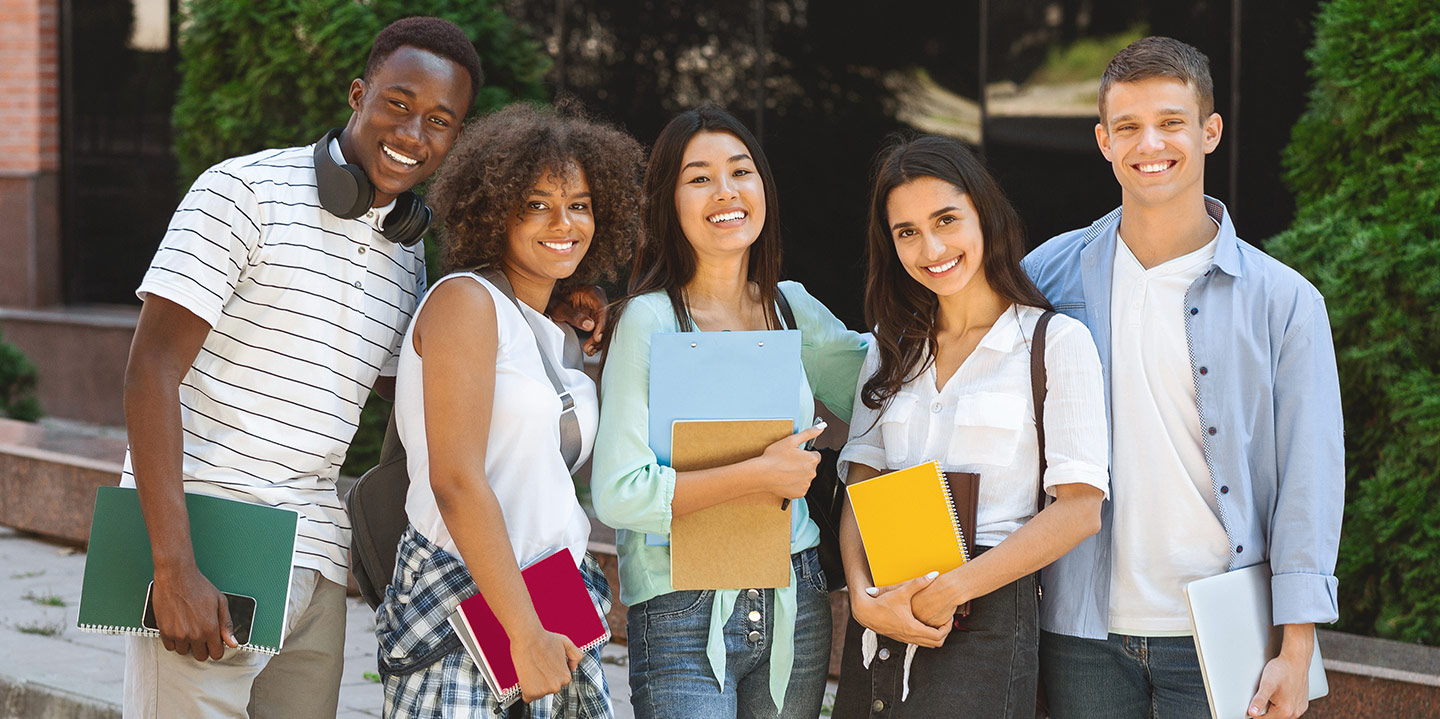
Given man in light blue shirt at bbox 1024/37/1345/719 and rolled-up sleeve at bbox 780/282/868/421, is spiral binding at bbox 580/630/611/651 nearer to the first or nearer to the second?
rolled-up sleeve at bbox 780/282/868/421

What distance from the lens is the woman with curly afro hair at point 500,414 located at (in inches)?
101

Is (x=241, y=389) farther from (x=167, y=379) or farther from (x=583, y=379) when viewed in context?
(x=583, y=379)

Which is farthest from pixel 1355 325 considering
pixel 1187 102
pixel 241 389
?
pixel 241 389

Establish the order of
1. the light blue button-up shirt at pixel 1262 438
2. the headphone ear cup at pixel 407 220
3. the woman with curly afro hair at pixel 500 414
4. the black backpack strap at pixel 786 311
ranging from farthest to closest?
the black backpack strap at pixel 786 311 → the headphone ear cup at pixel 407 220 → the light blue button-up shirt at pixel 1262 438 → the woman with curly afro hair at pixel 500 414

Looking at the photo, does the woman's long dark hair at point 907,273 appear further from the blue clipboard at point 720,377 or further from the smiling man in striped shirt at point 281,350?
the smiling man in striped shirt at point 281,350

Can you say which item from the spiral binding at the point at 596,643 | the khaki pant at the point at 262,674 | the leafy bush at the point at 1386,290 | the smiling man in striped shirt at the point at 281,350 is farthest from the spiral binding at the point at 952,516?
the leafy bush at the point at 1386,290

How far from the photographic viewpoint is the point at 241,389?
9.30 feet

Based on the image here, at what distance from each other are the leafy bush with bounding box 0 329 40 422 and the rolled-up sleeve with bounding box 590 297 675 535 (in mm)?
7928

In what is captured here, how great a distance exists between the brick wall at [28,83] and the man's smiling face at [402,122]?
1010cm

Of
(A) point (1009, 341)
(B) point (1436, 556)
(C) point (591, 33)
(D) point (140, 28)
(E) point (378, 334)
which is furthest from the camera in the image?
(D) point (140, 28)

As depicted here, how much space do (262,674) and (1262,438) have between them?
227 centimetres

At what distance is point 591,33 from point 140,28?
535cm

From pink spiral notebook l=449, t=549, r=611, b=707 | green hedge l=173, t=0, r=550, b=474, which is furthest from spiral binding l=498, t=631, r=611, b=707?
green hedge l=173, t=0, r=550, b=474

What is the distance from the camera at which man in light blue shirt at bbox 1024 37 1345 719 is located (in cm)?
270
